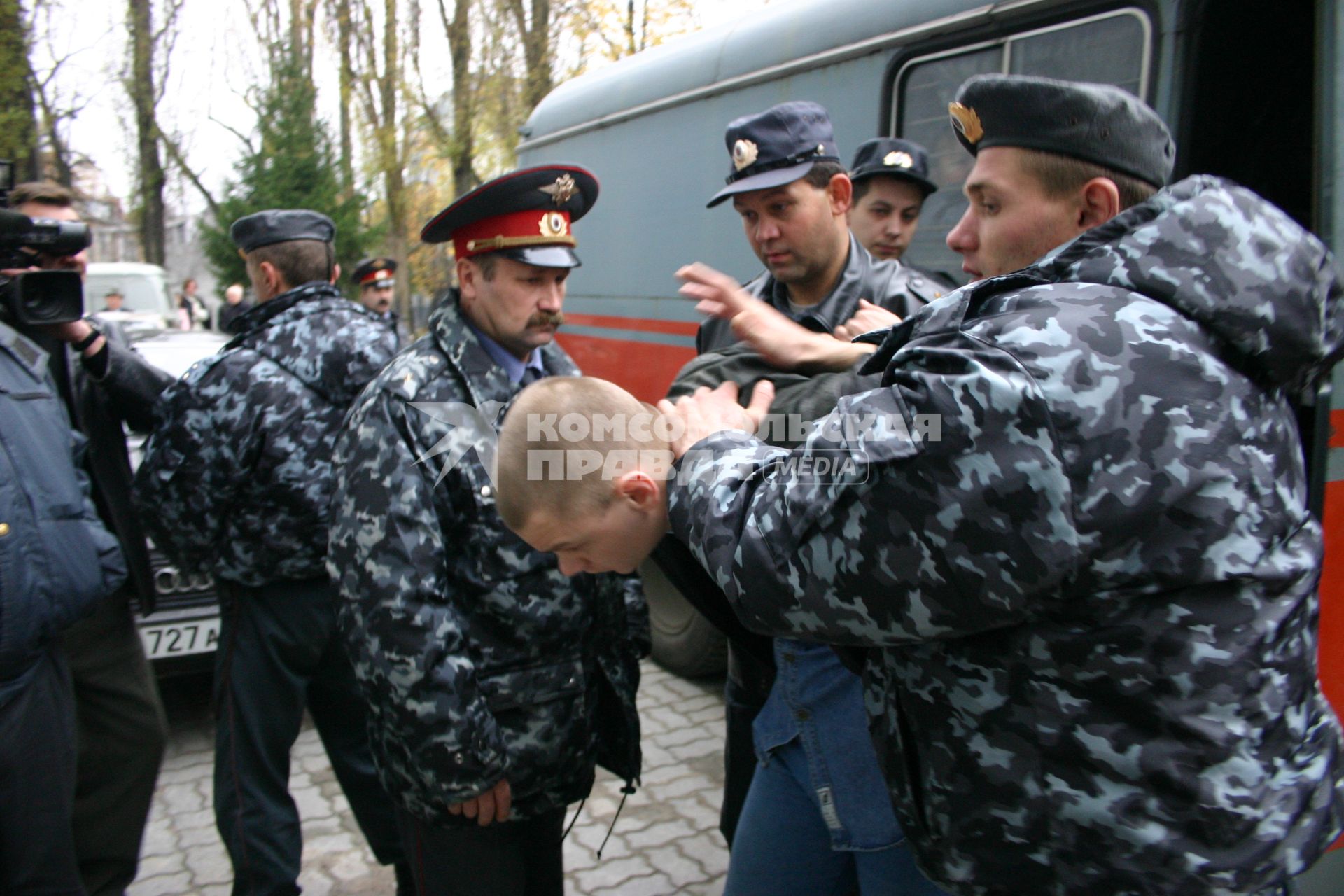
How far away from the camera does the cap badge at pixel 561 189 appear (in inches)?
90.1

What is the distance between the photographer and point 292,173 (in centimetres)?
1836

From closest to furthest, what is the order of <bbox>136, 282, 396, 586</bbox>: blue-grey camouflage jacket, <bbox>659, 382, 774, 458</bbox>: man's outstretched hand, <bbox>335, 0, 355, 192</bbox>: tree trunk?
<bbox>659, 382, 774, 458</bbox>: man's outstretched hand
<bbox>136, 282, 396, 586</bbox>: blue-grey camouflage jacket
<bbox>335, 0, 355, 192</bbox>: tree trunk

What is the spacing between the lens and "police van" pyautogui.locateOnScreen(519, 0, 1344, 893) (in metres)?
2.33

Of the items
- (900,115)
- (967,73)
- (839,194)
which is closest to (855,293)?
(839,194)

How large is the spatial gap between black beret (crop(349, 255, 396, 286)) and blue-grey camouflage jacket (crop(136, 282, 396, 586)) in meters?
5.57

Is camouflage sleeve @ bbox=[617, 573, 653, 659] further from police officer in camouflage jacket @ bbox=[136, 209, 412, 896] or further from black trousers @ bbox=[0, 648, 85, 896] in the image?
black trousers @ bbox=[0, 648, 85, 896]

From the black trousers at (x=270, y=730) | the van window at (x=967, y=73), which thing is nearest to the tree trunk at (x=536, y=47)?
the van window at (x=967, y=73)

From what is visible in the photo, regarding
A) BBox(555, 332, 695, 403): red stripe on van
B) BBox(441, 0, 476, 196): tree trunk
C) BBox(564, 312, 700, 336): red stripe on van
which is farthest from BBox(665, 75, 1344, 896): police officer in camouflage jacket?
BBox(441, 0, 476, 196): tree trunk

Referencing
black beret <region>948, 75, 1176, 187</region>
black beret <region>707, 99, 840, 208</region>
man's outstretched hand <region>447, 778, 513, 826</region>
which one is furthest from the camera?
black beret <region>707, 99, 840, 208</region>

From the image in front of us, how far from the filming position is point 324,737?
3.00 m

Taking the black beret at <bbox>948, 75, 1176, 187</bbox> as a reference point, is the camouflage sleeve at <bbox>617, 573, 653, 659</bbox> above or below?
below

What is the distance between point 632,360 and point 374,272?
152 inches

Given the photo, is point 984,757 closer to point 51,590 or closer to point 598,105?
point 51,590

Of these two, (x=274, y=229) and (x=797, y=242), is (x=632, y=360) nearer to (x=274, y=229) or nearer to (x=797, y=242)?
(x=274, y=229)
